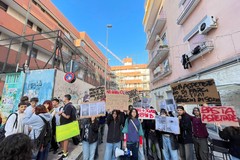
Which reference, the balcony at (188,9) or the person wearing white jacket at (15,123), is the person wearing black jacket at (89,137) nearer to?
the person wearing white jacket at (15,123)

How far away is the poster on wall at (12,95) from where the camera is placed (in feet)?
23.4

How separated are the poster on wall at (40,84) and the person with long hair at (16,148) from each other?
6.11 meters

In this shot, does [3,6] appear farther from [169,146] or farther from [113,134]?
[169,146]

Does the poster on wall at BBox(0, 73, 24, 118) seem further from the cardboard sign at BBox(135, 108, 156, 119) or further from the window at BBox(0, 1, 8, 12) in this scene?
the window at BBox(0, 1, 8, 12)

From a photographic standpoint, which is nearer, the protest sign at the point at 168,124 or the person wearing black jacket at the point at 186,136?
the protest sign at the point at 168,124

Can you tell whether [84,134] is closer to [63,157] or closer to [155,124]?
[63,157]

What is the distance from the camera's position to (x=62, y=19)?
59.5ft

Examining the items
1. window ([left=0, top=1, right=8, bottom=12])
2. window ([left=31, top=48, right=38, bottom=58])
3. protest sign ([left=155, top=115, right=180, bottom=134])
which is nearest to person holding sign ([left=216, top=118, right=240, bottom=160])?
protest sign ([left=155, top=115, right=180, bottom=134])

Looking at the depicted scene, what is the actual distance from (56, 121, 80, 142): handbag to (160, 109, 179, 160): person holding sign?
267 centimetres

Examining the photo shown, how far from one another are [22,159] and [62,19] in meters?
21.2

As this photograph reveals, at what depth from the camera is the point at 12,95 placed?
735cm

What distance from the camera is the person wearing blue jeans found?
→ 3244mm

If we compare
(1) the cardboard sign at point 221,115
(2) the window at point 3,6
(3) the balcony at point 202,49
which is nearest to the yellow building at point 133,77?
(2) the window at point 3,6

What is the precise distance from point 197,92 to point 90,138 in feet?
10.5
